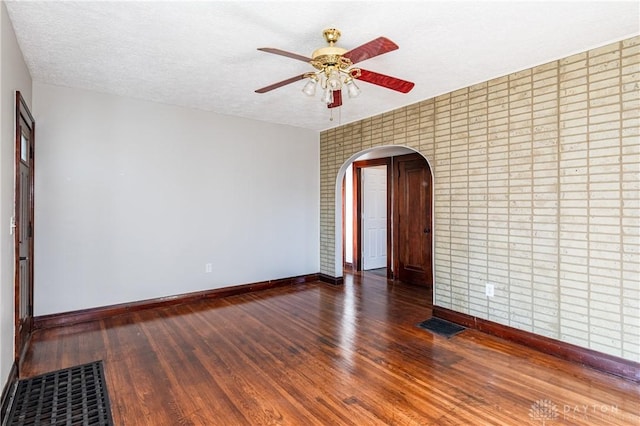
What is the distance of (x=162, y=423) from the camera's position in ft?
6.56

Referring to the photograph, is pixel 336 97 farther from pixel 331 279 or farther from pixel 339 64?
pixel 331 279

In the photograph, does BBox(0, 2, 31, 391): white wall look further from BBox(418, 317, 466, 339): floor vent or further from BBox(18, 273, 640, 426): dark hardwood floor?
BBox(418, 317, 466, 339): floor vent

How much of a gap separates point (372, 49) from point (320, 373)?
7.75ft

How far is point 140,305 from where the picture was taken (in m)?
4.05

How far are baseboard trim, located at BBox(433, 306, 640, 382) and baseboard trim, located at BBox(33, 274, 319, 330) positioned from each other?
2716mm

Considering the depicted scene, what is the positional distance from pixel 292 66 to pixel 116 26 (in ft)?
4.50

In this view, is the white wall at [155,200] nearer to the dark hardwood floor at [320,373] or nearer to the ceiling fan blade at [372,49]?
the dark hardwood floor at [320,373]

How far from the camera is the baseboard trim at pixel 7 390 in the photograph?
2.04 metres

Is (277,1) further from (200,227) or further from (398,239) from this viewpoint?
(398,239)

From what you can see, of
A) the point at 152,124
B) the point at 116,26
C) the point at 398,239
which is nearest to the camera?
the point at 116,26

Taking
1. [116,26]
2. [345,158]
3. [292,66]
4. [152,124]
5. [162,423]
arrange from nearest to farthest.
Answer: [162,423]
[116,26]
[292,66]
[152,124]
[345,158]

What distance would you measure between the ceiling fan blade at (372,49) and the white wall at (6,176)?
2.23 m

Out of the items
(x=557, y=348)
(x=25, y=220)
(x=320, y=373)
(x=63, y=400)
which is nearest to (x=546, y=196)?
(x=557, y=348)

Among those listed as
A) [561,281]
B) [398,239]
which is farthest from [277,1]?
[398,239]
